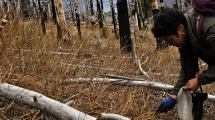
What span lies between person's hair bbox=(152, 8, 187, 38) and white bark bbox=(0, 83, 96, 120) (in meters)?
0.83

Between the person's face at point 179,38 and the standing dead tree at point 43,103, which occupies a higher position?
the person's face at point 179,38

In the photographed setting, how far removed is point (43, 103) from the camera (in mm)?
3875

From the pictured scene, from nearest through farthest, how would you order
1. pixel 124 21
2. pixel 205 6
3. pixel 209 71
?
1. pixel 205 6
2. pixel 209 71
3. pixel 124 21

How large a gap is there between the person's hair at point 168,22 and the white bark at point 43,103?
2.71 ft

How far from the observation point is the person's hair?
131 inches

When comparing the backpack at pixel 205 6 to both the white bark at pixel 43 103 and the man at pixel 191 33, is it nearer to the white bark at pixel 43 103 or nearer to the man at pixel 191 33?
the man at pixel 191 33

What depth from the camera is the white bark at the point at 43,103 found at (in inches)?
144

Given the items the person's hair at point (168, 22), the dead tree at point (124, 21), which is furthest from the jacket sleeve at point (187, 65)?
the dead tree at point (124, 21)

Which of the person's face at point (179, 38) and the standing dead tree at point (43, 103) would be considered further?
the standing dead tree at point (43, 103)

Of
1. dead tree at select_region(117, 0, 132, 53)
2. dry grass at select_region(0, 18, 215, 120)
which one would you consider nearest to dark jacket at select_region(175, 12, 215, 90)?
dry grass at select_region(0, 18, 215, 120)

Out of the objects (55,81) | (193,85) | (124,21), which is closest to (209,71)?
(193,85)

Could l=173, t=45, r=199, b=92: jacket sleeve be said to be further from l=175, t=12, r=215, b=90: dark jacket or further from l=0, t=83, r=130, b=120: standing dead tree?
l=0, t=83, r=130, b=120: standing dead tree

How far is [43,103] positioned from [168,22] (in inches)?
49.8

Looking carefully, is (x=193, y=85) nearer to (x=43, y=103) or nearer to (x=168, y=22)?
(x=168, y=22)
